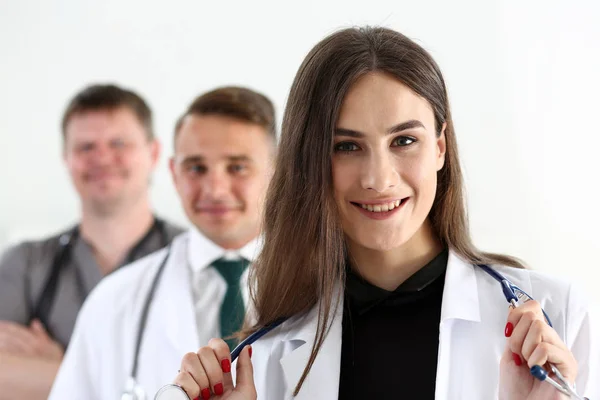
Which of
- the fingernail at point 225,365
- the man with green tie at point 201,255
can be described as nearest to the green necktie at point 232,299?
the man with green tie at point 201,255

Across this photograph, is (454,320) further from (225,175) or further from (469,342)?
(225,175)

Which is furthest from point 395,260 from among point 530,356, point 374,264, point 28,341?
point 28,341

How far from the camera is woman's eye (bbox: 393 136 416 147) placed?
44.4 inches

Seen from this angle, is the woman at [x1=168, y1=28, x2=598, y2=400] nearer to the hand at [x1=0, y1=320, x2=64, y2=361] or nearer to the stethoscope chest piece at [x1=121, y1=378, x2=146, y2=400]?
the stethoscope chest piece at [x1=121, y1=378, x2=146, y2=400]

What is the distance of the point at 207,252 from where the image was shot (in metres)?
1.80

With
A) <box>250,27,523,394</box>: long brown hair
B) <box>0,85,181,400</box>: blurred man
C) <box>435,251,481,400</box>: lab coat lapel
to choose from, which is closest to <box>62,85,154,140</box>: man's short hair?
<box>0,85,181,400</box>: blurred man

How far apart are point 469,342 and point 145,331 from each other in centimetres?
88

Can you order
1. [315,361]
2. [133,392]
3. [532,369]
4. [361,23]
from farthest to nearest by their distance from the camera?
[361,23] → [133,392] → [315,361] → [532,369]

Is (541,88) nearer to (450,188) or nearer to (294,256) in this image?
(450,188)

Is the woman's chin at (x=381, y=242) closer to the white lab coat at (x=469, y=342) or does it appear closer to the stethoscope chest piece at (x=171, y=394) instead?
the white lab coat at (x=469, y=342)

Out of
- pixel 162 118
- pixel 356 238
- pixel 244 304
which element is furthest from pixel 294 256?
pixel 162 118

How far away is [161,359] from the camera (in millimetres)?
1703

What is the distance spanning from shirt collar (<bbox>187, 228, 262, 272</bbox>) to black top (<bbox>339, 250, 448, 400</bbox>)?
62 centimetres

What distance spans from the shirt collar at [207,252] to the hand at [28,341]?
527 mm
